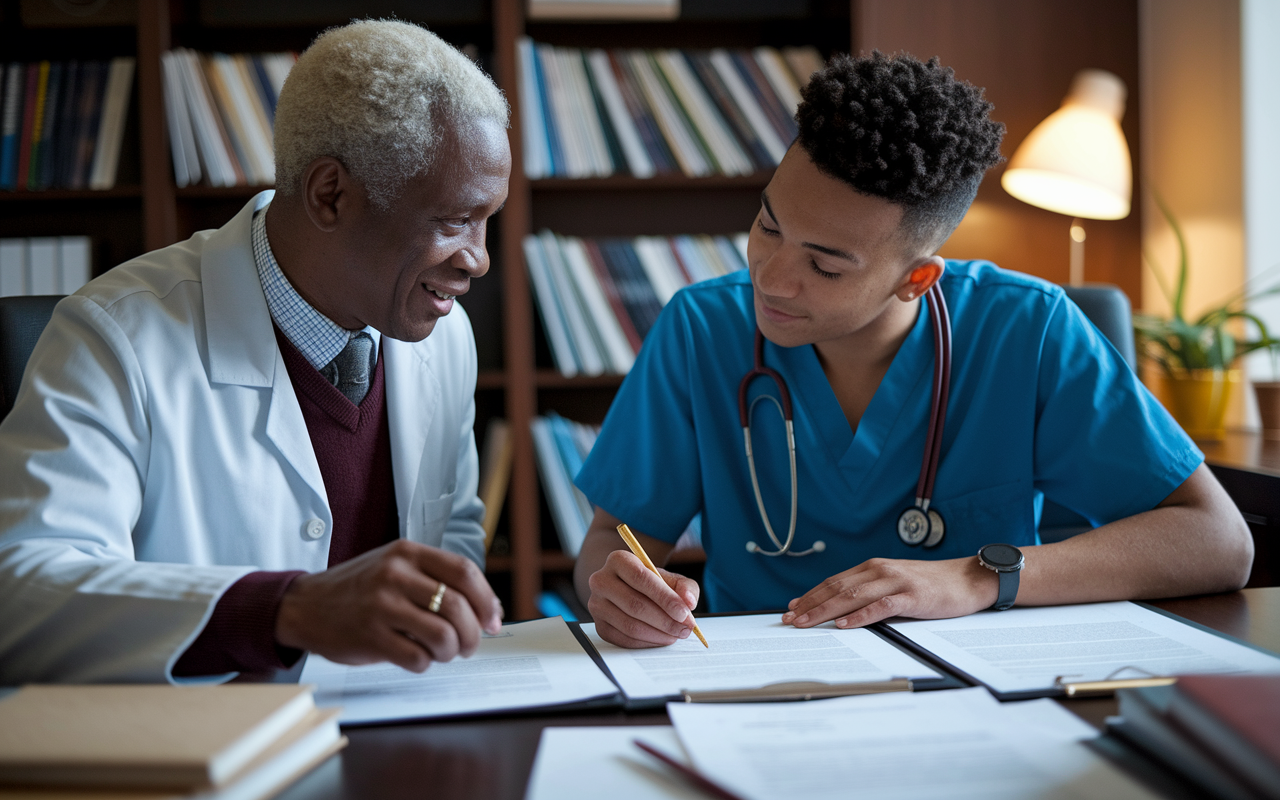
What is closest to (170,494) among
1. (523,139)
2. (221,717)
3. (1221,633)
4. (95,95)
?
(221,717)

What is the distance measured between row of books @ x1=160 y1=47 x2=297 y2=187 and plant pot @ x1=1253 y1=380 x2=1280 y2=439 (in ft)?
7.13

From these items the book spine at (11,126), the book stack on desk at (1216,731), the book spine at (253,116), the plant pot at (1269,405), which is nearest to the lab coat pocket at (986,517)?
the book stack on desk at (1216,731)

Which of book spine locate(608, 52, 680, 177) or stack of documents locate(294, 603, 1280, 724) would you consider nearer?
stack of documents locate(294, 603, 1280, 724)

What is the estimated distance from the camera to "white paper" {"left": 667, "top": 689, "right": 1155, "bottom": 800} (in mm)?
560

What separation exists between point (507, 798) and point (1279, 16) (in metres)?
2.37

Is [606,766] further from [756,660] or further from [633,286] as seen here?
[633,286]

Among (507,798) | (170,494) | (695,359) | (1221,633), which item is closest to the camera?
(507,798)

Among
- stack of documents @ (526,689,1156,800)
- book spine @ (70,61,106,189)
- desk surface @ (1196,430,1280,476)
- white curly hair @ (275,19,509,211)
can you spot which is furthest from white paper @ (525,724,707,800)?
book spine @ (70,61,106,189)

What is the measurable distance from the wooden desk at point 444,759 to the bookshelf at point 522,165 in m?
1.50

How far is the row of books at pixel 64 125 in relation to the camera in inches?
83.1

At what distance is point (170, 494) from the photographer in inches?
40.5

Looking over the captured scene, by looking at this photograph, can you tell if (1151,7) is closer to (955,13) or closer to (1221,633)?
(955,13)

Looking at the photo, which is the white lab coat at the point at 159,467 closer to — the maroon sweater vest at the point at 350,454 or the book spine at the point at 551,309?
the maroon sweater vest at the point at 350,454

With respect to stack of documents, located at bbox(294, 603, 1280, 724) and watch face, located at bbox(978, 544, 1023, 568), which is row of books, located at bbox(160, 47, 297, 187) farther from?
watch face, located at bbox(978, 544, 1023, 568)
